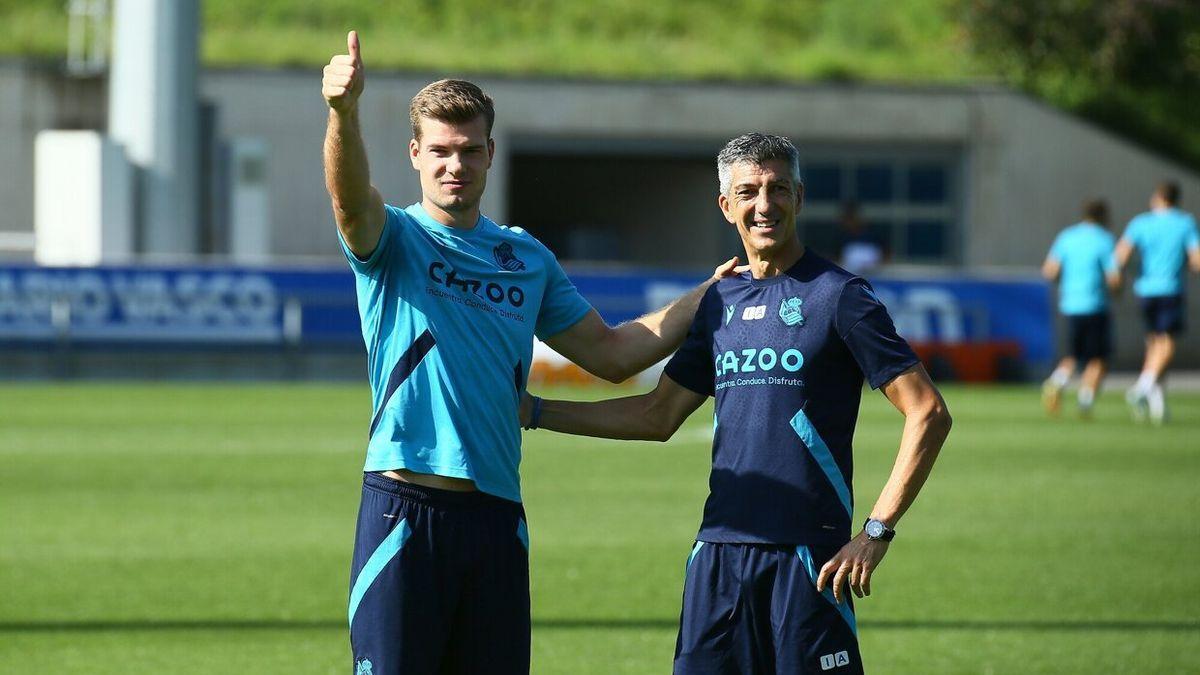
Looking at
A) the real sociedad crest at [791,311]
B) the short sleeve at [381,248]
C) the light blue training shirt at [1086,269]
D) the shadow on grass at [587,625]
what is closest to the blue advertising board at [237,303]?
the light blue training shirt at [1086,269]

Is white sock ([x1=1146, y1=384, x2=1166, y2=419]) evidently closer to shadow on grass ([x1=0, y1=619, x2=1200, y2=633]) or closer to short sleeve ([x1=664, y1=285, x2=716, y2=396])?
shadow on grass ([x1=0, y1=619, x2=1200, y2=633])

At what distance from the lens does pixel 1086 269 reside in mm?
20516

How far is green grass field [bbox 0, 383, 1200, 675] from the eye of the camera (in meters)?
8.38

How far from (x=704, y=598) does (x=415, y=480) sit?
943mm

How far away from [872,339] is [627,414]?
3.35ft

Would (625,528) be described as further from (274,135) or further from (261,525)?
(274,135)

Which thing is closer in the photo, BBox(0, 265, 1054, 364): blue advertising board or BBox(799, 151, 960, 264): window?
BBox(0, 265, 1054, 364): blue advertising board

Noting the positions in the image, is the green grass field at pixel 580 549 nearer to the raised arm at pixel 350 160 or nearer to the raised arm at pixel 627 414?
the raised arm at pixel 627 414

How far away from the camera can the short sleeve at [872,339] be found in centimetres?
518

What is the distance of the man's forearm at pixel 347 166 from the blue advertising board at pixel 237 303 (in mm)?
20027

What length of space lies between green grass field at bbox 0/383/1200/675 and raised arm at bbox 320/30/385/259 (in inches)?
134

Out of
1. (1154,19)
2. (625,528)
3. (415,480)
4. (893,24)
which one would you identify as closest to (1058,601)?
(625,528)

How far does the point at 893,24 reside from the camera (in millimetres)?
51750

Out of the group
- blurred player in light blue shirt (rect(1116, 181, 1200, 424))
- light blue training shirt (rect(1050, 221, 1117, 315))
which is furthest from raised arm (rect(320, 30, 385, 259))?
light blue training shirt (rect(1050, 221, 1117, 315))
